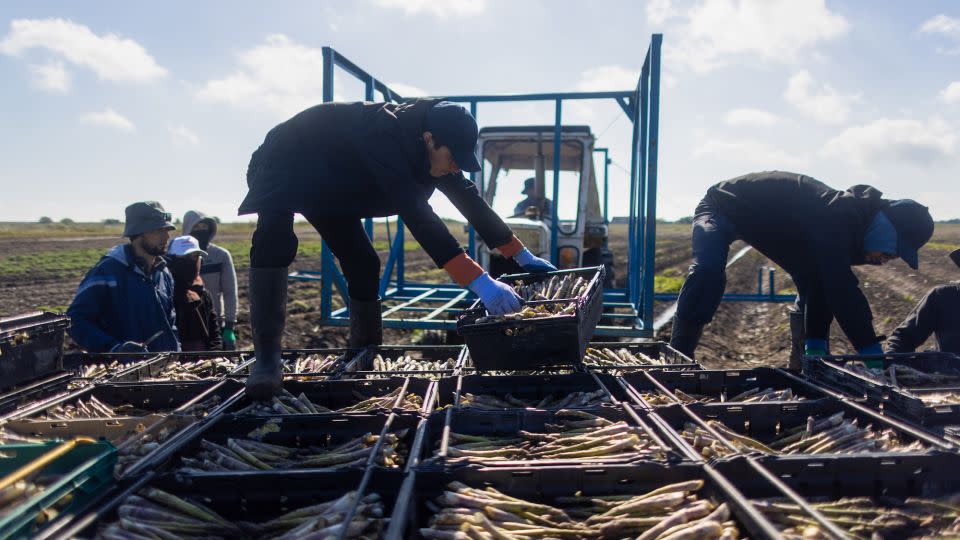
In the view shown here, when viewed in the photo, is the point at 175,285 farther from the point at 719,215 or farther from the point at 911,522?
the point at 911,522

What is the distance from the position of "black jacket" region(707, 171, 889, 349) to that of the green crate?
452 centimetres

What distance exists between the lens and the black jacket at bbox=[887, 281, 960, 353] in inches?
203

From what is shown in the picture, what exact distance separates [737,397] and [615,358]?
1126 millimetres

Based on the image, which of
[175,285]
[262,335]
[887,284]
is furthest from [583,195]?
[887,284]

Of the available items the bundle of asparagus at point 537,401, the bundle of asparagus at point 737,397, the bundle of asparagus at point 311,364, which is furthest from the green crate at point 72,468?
the bundle of asparagus at point 737,397

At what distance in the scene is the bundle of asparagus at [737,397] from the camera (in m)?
3.33

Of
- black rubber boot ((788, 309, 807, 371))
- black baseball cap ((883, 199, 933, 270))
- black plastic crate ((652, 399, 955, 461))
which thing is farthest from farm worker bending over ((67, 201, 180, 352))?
black baseball cap ((883, 199, 933, 270))

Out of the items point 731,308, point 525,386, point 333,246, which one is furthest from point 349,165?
point 731,308

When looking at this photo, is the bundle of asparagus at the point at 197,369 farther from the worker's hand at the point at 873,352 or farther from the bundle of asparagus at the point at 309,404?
the worker's hand at the point at 873,352

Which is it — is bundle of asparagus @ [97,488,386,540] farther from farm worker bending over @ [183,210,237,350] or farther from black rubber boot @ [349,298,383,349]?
farm worker bending over @ [183,210,237,350]

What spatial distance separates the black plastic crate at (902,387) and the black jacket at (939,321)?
1.66 m

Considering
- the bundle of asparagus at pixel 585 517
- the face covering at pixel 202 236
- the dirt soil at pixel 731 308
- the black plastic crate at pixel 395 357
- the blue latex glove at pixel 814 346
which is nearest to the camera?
the bundle of asparagus at pixel 585 517

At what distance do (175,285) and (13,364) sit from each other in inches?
128

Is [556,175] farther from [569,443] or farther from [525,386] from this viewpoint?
[569,443]
